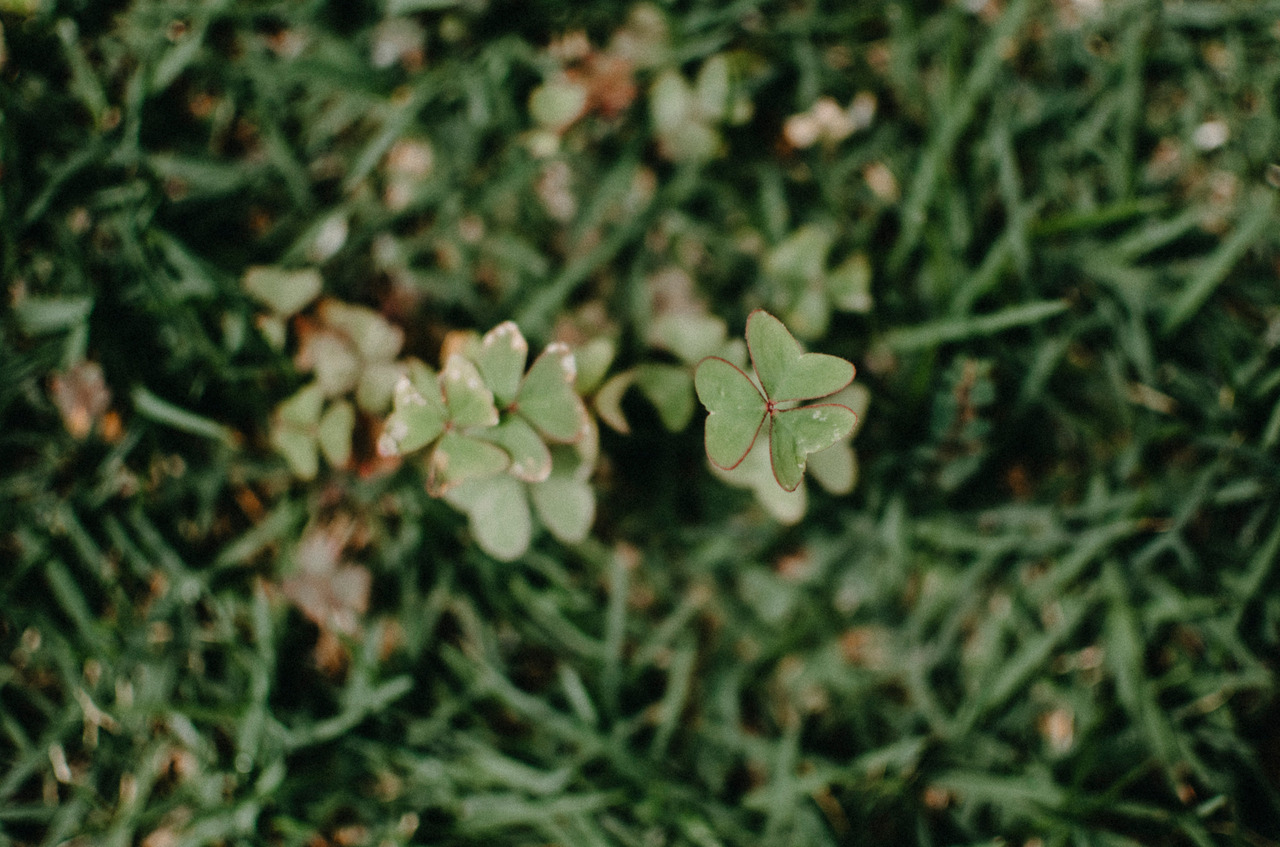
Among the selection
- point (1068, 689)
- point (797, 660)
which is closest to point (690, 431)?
point (797, 660)

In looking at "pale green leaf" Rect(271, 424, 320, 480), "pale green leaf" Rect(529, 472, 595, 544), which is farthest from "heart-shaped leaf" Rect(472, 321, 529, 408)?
"pale green leaf" Rect(271, 424, 320, 480)

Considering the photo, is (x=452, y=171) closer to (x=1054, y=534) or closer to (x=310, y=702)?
(x=310, y=702)

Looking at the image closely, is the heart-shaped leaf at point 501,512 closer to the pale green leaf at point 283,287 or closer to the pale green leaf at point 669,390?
the pale green leaf at point 669,390

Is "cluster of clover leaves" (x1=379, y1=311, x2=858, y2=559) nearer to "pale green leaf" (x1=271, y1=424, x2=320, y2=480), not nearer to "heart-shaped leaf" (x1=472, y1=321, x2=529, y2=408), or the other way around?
"heart-shaped leaf" (x1=472, y1=321, x2=529, y2=408)

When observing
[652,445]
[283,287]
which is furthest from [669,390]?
[283,287]

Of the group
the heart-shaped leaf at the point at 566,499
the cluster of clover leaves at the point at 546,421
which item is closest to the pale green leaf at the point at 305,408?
the cluster of clover leaves at the point at 546,421
